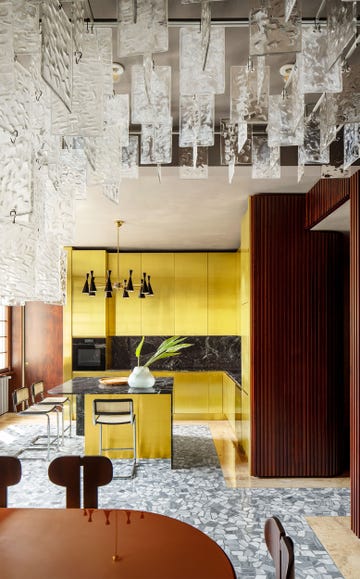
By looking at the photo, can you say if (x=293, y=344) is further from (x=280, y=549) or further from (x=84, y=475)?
(x=280, y=549)

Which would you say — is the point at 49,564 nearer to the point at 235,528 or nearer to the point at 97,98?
the point at 97,98

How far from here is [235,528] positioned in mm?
3578

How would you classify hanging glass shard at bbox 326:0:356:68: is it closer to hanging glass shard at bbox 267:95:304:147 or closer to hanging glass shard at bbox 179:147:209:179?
hanging glass shard at bbox 267:95:304:147

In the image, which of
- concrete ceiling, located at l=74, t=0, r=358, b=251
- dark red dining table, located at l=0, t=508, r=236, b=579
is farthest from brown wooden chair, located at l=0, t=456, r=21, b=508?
concrete ceiling, located at l=74, t=0, r=358, b=251

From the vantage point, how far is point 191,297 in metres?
8.10

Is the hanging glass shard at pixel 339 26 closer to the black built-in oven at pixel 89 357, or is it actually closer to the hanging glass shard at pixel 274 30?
the hanging glass shard at pixel 274 30

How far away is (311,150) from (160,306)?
6.38 meters

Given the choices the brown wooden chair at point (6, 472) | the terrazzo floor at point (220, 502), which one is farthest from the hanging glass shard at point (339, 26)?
the terrazzo floor at point (220, 502)

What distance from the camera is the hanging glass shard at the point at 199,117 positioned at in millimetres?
1664

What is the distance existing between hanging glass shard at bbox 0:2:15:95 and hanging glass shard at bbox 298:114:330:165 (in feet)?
3.28

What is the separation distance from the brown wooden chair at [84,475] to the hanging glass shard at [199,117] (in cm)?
164

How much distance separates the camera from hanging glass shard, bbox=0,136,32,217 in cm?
109

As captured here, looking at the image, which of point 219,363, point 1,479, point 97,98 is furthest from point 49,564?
point 219,363

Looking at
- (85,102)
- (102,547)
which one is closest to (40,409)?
(102,547)
